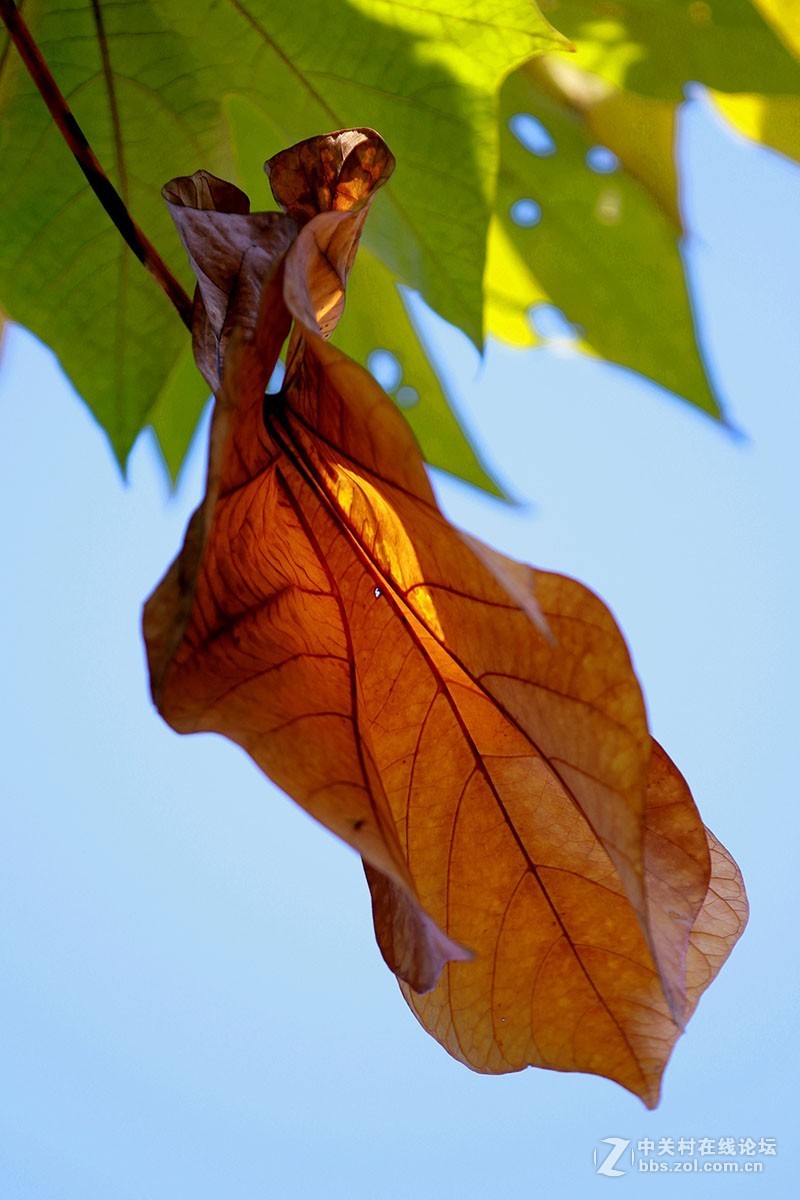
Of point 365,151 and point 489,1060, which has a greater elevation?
point 365,151

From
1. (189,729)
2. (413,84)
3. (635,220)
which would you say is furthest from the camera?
(635,220)

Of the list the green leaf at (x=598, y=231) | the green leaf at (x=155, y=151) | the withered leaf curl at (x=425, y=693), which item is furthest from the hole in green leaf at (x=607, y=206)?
the withered leaf curl at (x=425, y=693)

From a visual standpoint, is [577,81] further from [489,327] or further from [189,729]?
[189,729]

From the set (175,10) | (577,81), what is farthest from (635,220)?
(175,10)

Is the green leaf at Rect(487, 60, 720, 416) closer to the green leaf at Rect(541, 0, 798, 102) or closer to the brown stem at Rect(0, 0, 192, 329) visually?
the green leaf at Rect(541, 0, 798, 102)

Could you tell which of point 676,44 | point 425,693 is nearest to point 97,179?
point 425,693

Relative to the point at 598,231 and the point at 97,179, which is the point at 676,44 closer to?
the point at 598,231
